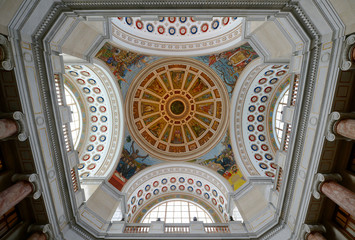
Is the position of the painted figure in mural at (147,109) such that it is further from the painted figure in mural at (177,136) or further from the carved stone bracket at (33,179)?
the carved stone bracket at (33,179)

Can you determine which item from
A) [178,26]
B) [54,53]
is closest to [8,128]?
[54,53]

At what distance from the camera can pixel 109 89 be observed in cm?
1334

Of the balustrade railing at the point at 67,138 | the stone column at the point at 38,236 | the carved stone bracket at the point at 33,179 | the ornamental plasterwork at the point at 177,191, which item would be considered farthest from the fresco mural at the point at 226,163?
the carved stone bracket at the point at 33,179

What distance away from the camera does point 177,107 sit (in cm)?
Answer: 1797

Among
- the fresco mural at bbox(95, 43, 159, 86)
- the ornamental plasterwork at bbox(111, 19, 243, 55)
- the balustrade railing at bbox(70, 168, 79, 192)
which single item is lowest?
the balustrade railing at bbox(70, 168, 79, 192)

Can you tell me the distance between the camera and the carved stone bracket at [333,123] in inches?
223

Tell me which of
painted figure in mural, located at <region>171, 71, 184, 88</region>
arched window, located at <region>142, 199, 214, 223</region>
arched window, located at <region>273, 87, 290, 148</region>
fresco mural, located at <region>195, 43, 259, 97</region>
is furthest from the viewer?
painted figure in mural, located at <region>171, 71, 184, 88</region>

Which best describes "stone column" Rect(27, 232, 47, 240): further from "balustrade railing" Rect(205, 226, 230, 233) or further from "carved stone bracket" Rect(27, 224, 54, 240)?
"balustrade railing" Rect(205, 226, 230, 233)

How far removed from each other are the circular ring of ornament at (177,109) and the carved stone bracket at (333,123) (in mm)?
9443

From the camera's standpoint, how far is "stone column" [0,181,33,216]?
5547mm

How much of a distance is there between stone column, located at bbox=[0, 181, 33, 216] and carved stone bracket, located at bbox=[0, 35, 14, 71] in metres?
4.11

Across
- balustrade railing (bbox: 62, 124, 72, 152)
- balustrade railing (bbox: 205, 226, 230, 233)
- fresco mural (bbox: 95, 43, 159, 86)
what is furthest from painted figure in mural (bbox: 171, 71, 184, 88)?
balustrade railing (bbox: 205, 226, 230, 233)

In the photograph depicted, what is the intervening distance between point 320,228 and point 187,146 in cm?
1133

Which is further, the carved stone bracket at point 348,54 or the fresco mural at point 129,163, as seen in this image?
the fresco mural at point 129,163
